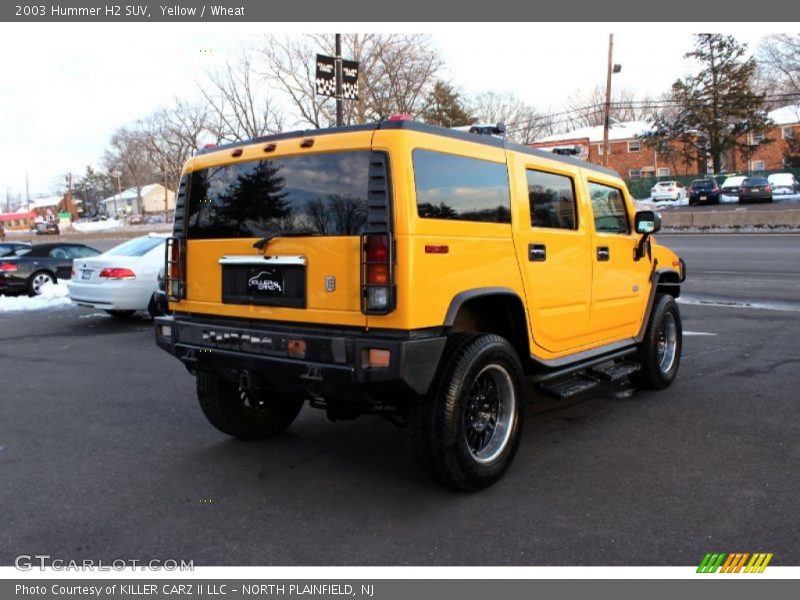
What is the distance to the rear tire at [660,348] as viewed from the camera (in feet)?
20.3

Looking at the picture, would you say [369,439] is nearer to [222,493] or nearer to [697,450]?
[222,493]

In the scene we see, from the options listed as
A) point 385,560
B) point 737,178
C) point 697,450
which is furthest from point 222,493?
point 737,178

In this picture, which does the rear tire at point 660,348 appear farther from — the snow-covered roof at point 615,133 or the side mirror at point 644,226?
the snow-covered roof at point 615,133

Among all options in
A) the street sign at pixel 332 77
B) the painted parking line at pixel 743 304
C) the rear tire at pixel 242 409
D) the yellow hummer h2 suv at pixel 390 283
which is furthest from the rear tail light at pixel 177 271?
the street sign at pixel 332 77

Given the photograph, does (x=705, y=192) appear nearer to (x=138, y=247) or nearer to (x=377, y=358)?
(x=138, y=247)

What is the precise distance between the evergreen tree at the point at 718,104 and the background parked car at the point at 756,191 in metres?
15.8

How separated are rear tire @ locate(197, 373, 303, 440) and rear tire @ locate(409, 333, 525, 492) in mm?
1647

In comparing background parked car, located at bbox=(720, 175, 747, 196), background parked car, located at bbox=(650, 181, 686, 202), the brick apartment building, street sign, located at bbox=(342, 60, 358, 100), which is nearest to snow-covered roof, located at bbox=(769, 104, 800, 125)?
the brick apartment building

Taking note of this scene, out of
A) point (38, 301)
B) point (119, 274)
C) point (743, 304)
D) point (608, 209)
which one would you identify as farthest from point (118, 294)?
point (743, 304)

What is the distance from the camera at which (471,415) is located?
4.15 meters

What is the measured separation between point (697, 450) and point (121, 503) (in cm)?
384

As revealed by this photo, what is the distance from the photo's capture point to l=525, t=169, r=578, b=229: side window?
4.64 m

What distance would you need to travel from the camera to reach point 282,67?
36.3 m

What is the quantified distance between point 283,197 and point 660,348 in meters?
4.20
